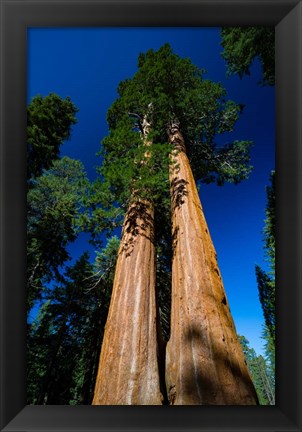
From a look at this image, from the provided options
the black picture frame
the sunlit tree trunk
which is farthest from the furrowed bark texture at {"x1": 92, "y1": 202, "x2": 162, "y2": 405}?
the black picture frame

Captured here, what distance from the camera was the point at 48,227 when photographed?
629 cm

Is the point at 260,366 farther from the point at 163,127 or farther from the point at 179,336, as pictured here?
the point at 179,336

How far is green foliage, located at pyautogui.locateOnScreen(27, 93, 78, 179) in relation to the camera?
5188mm

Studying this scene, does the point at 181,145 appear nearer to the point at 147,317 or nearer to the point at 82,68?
the point at 82,68

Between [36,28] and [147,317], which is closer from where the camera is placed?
[36,28]

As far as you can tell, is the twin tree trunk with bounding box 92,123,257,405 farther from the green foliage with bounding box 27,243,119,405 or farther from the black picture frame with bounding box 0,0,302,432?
the green foliage with bounding box 27,243,119,405

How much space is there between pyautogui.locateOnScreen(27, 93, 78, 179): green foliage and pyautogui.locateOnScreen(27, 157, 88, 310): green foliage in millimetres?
495

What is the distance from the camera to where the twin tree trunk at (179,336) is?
1604 mm

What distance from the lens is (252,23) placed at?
1757 millimetres

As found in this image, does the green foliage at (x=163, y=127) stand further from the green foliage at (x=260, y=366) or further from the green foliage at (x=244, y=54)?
the green foliage at (x=260, y=366)
